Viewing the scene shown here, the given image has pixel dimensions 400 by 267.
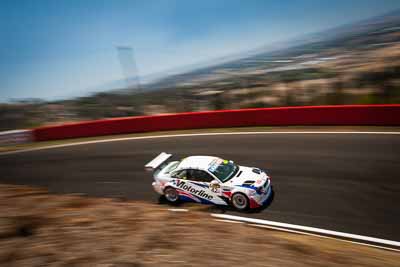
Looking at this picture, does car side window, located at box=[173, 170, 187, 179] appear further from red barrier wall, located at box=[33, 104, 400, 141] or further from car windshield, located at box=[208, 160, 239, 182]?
red barrier wall, located at box=[33, 104, 400, 141]

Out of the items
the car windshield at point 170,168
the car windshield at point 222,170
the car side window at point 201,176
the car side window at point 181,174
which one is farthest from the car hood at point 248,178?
the car windshield at point 170,168

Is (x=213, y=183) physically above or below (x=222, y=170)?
below

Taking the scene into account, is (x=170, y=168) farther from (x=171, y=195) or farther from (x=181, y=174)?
(x=171, y=195)

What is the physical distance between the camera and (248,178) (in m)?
10.1

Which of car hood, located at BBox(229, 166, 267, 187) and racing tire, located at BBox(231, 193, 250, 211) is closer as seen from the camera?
racing tire, located at BBox(231, 193, 250, 211)

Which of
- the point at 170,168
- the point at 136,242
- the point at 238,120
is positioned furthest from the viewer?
the point at 238,120

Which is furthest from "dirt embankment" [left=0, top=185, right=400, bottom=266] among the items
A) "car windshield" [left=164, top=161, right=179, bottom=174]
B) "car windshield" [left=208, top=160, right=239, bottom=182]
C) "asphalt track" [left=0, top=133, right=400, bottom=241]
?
"car windshield" [left=164, top=161, right=179, bottom=174]

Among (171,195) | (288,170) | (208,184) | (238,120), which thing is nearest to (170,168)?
(171,195)

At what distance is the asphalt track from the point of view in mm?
9242

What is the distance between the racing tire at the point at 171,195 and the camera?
35.6 ft

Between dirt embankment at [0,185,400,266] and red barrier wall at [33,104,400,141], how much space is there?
10089 millimetres

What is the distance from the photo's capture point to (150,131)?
21062 mm

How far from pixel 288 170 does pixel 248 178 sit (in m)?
2.61

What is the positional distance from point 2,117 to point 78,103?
5.87 meters
